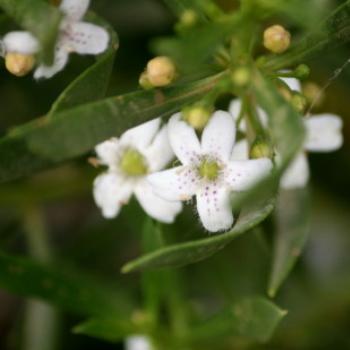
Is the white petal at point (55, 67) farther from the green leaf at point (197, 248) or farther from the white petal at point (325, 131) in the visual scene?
the white petal at point (325, 131)

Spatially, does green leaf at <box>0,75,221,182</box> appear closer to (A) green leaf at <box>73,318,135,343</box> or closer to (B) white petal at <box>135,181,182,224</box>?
(B) white petal at <box>135,181,182,224</box>

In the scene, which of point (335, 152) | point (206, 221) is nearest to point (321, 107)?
point (335, 152)

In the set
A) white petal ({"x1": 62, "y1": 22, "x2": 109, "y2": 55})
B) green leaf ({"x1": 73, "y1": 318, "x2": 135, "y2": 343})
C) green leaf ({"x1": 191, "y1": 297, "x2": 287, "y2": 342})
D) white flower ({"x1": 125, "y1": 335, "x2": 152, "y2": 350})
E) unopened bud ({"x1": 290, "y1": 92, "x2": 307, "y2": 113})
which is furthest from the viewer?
white flower ({"x1": 125, "y1": 335, "x2": 152, "y2": 350})

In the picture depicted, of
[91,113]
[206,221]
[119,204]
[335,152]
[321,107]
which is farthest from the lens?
[335,152]

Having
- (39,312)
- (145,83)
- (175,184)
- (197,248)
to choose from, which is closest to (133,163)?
(175,184)

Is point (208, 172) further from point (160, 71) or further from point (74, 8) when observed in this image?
point (74, 8)

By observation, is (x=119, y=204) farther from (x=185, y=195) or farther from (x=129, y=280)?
(x=129, y=280)

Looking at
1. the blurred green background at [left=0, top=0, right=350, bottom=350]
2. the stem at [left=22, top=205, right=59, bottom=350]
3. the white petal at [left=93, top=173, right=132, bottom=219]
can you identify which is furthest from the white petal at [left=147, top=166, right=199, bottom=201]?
the stem at [left=22, top=205, right=59, bottom=350]

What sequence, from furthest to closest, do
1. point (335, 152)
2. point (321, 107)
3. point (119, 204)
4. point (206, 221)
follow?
point (335, 152), point (321, 107), point (119, 204), point (206, 221)
